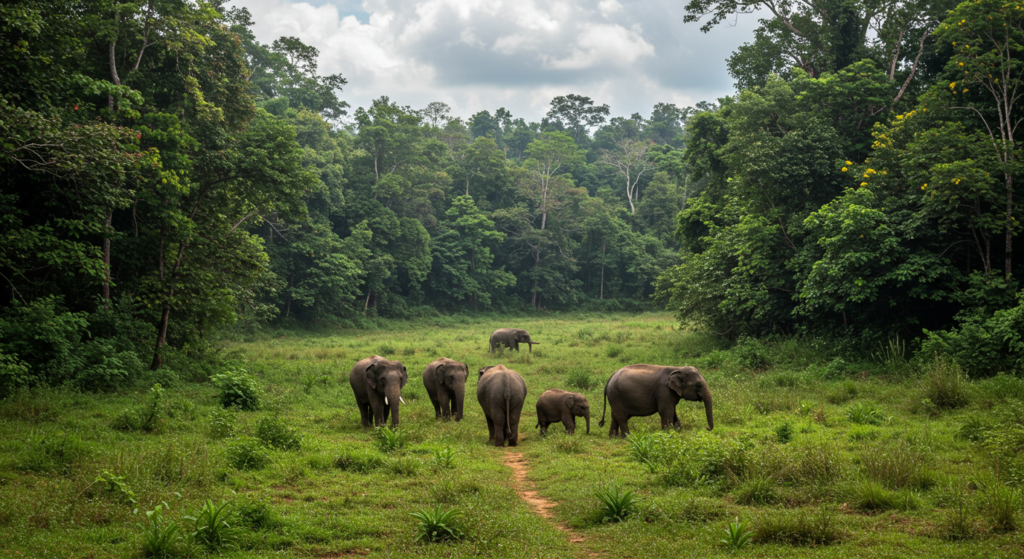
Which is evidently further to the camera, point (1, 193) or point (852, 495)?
point (1, 193)

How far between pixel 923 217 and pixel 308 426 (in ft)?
46.9

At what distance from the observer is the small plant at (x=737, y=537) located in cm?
512

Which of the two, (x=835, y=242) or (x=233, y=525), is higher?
(x=835, y=242)

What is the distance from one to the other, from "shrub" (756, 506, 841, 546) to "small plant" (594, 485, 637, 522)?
129 cm

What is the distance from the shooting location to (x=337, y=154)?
145ft

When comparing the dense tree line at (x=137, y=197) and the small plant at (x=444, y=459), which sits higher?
the dense tree line at (x=137, y=197)

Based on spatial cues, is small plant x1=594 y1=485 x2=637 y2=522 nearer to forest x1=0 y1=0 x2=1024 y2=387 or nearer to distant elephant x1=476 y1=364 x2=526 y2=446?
distant elephant x1=476 y1=364 x2=526 y2=446

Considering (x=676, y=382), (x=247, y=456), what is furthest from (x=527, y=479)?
(x=247, y=456)

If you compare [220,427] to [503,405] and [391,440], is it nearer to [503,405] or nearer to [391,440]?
[391,440]

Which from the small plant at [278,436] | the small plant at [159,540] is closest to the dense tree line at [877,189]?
the small plant at [278,436]

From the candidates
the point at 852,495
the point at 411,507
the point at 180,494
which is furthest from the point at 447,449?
the point at 852,495

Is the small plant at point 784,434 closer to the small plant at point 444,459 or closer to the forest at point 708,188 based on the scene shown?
the small plant at point 444,459

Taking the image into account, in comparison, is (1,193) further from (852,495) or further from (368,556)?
(852,495)

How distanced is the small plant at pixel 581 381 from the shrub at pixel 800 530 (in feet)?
33.0
